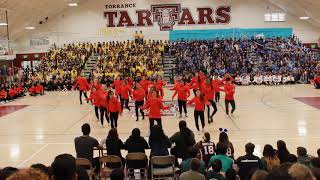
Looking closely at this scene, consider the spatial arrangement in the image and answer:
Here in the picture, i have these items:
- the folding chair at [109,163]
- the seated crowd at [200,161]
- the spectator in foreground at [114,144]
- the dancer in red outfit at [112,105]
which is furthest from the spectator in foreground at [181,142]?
the dancer in red outfit at [112,105]

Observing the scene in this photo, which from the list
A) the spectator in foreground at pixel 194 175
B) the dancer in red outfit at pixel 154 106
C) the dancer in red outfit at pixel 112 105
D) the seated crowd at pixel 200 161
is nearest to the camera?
the seated crowd at pixel 200 161

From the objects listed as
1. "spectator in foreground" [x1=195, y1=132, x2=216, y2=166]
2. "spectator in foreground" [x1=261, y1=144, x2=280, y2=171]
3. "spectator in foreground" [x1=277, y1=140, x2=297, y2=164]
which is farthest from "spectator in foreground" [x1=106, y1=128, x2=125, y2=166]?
"spectator in foreground" [x1=277, y1=140, x2=297, y2=164]

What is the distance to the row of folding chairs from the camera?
812cm

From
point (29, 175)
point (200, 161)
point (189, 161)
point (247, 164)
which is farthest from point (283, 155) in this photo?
point (29, 175)

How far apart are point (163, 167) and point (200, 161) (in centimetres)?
135

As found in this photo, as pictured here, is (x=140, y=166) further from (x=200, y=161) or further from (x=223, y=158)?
(x=223, y=158)

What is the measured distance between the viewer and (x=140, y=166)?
8383 mm

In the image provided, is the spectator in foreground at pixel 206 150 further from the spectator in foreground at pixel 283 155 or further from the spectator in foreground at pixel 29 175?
the spectator in foreground at pixel 29 175

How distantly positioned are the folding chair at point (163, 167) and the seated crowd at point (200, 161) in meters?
0.08

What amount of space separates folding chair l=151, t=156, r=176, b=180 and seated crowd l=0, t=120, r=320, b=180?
0.28 ft

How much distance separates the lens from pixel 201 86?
16.9 m

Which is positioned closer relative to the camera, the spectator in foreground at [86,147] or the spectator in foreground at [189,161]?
the spectator in foreground at [189,161]

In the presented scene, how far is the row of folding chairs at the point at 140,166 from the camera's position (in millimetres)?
8125

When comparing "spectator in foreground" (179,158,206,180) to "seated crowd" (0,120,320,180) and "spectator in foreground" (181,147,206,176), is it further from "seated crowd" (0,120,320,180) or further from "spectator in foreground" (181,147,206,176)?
"spectator in foreground" (181,147,206,176)
